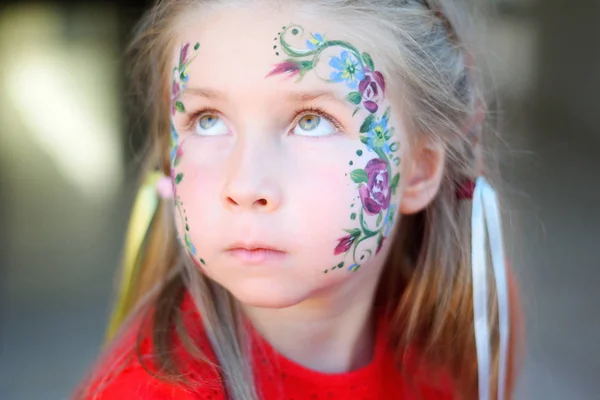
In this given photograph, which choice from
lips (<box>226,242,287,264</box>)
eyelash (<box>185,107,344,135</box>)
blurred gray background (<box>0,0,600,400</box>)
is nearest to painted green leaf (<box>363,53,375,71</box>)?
eyelash (<box>185,107,344,135</box>)

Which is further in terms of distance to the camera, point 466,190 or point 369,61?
point 466,190

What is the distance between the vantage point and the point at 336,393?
5.12 ft

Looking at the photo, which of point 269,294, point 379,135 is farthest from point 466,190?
point 269,294

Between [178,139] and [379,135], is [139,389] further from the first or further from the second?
[379,135]

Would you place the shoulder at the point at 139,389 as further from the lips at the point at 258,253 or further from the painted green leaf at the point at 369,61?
the painted green leaf at the point at 369,61

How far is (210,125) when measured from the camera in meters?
1.40

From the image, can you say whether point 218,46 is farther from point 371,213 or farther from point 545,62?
point 545,62

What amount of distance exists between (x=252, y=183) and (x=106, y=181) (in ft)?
12.1

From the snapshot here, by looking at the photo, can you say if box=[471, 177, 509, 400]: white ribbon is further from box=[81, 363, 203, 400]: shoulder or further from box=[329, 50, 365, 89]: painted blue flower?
box=[81, 363, 203, 400]: shoulder

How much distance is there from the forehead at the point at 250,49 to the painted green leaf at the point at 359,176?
0.15 m

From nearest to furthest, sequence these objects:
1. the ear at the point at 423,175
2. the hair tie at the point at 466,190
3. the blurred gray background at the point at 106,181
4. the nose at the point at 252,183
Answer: the nose at the point at 252,183 < the ear at the point at 423,175 < the hair tie at the point at 466,190 < the blurred gray background at the point at 106,181

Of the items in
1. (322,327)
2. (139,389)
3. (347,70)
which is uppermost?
(347,70)

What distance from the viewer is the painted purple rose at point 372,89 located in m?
1.37

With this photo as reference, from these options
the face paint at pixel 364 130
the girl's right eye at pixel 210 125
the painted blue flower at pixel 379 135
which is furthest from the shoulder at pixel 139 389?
the painted blue flower at pixel 379 135
